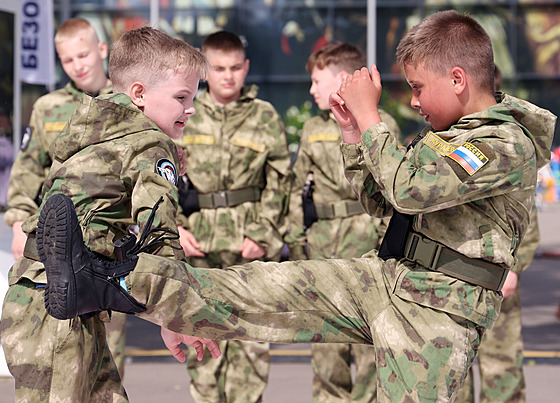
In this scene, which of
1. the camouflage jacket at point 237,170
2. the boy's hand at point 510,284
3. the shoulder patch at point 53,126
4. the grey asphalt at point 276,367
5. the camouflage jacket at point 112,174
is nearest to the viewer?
the camouflage jacket at point 112,174

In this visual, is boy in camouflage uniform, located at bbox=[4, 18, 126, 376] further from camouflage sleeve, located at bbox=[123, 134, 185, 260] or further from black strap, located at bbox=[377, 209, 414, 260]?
black strap, located at bbox=[377, 209, 414, 260]

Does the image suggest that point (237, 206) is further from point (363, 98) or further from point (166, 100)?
point (363, 98)

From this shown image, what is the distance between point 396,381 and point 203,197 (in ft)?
8.25

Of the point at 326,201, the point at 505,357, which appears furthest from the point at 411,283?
the point at 326,201

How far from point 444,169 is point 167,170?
1.00 meters

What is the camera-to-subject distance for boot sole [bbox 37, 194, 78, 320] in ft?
10.2

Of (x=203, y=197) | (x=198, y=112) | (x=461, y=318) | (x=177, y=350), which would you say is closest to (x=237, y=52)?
(x=198, y=112)

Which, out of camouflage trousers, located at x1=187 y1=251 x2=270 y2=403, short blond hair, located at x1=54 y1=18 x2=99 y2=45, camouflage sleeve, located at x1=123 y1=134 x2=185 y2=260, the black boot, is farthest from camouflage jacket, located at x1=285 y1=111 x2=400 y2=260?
the black boot

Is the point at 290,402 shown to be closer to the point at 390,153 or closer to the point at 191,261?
the point at 191,261

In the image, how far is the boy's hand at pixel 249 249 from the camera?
562 cm

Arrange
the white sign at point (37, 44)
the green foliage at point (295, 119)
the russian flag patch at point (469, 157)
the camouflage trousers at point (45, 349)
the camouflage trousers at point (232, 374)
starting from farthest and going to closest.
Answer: the green foliage at point (295, 119) < the white sign at point (37, 44) < the camouflage trousers at point (232, 374) < the camouflage trousers at point (45, 349) < the russian flag patch at point (469, 157)

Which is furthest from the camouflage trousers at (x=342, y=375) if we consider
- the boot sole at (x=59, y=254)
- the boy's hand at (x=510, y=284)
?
the boot sole at (x=59, y=254)

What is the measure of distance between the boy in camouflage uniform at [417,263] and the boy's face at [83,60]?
93.7 inches

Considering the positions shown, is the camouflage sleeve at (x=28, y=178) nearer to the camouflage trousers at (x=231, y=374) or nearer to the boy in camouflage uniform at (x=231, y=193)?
the boy in camouflage uniform at (x=231, y=193)
